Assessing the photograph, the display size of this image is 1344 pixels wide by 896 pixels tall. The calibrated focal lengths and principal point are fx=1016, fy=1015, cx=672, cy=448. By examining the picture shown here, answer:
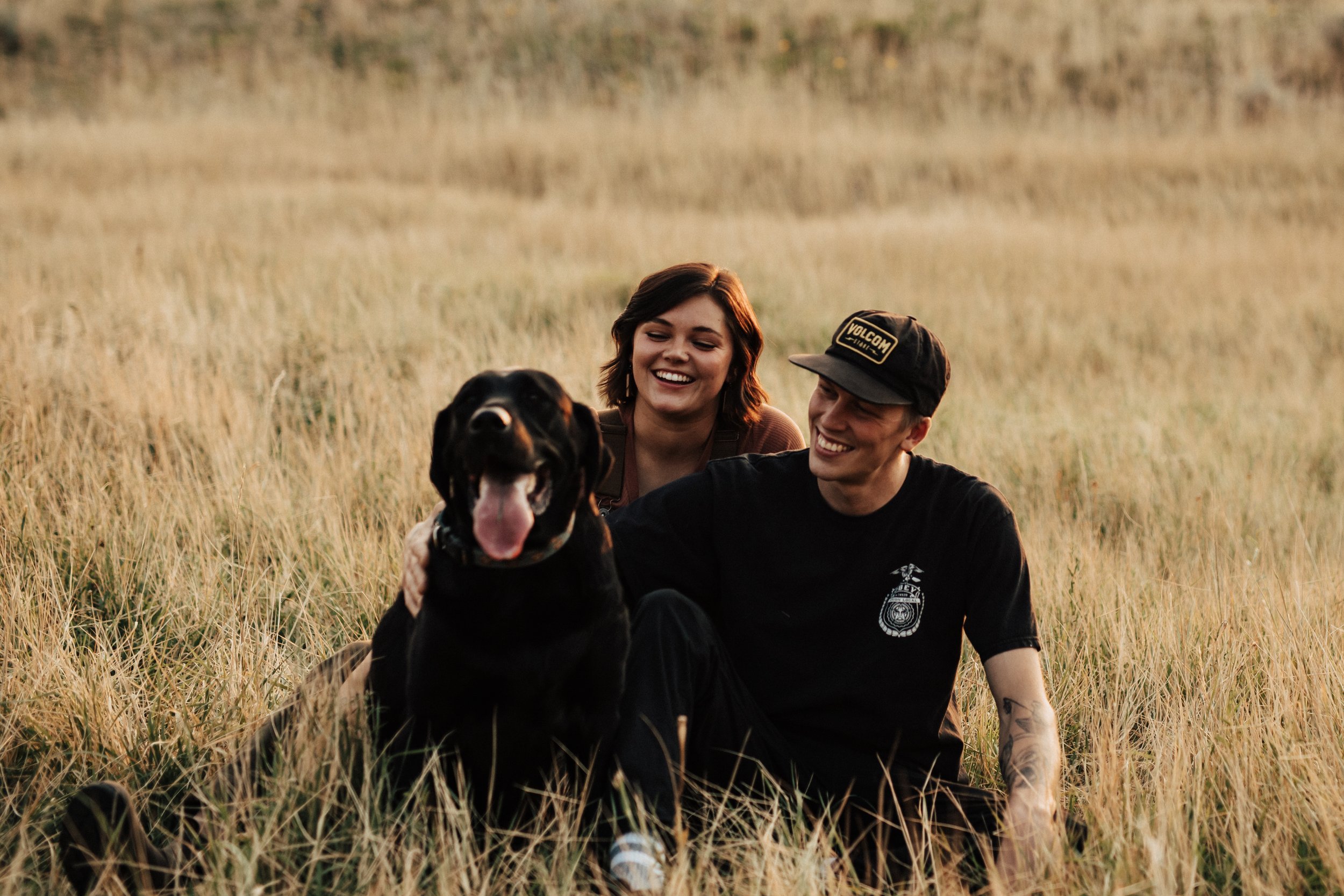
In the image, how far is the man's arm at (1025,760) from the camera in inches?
81.8

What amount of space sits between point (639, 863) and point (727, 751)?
0.48 metres

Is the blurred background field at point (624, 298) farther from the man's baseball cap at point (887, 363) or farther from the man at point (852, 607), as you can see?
the man's baseball cap at point (887, 363)

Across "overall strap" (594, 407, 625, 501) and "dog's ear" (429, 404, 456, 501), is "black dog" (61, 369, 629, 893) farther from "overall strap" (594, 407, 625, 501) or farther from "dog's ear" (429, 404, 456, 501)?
"overall strap" (594, 407, 625, 501)

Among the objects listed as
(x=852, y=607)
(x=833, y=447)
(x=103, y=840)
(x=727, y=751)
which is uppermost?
(x=833, y=447)

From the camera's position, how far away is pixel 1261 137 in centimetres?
1488

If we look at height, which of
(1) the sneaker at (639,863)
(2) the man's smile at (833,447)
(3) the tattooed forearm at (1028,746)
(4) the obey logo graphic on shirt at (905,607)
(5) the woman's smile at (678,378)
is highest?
(5) the woman's smile at (678,378)

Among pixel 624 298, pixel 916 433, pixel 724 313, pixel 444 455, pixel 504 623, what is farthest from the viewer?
pixel 624 298

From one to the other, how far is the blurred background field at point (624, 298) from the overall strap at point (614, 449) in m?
0.87

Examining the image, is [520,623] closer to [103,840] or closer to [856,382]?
[103,840]

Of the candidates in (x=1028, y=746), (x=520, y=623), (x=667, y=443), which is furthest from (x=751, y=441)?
(x=520, y=623)

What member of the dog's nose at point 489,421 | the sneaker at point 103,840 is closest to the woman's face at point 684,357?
the dog's nose at point 489,421

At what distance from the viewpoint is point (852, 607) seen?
2506 millimetres

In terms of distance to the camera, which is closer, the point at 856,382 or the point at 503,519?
the point at 503,519

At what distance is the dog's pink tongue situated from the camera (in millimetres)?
1849
